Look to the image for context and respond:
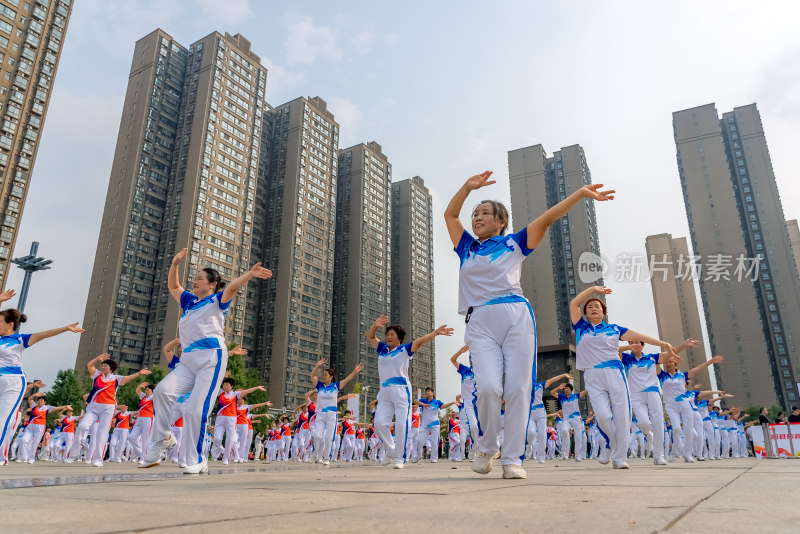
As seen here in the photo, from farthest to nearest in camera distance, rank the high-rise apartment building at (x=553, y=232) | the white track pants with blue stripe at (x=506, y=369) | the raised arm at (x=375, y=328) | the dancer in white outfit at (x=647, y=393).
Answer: the high-rise apartment building at (x=553, y=232) → the dancer in white outfit at (x=647, y=393) → the raised arm at (x=375, y=328) → the white track pants with blue stripe at (x=506, y=369)

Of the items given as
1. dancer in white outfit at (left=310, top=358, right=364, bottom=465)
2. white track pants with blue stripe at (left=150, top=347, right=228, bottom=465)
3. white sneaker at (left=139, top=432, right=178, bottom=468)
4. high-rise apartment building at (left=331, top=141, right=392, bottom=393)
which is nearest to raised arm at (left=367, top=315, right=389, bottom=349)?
white track pants with blue stripe at (left=150, top=347, right=228, bottom=465)

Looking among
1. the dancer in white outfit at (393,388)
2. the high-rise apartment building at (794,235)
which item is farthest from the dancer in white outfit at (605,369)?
the high-rise apartment building at (794,235)

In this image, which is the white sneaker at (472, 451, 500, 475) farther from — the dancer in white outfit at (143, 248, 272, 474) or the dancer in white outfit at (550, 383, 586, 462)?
the dancer in white outfit at (550, 383, 586, 462)

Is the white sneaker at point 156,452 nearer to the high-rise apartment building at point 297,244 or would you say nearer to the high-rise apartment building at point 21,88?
the high-rise apartment building at point 21,88

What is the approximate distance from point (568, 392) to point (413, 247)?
3935 inches

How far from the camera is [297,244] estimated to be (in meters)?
89.9

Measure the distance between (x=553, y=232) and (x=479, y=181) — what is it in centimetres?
10156

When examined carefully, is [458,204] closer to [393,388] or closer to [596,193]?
[596,193]

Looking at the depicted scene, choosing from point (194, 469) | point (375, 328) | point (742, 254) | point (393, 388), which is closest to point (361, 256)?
point (742, 254)

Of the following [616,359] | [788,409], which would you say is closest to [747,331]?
[788,409]

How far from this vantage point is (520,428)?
5.18 m

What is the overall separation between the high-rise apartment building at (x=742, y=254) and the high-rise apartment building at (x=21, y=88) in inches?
3944

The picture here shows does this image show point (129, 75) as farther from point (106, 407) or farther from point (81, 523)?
point (81, 523)

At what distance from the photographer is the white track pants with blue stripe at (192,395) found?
259 inches
